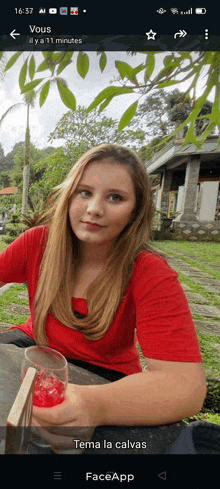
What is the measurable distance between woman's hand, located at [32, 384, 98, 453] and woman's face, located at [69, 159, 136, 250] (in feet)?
0.95

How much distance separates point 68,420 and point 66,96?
19.9 inches

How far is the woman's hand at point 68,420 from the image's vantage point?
0.32 meters

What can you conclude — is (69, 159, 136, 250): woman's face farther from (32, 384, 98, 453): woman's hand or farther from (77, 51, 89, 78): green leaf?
(32, 384, 98, 453): woman's hand

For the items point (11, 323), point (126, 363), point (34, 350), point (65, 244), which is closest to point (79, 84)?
point (65, 244)

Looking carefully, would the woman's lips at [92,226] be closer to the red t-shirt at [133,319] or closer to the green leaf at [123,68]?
the red t-shirt at [133,319]

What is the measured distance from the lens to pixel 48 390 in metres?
0.33

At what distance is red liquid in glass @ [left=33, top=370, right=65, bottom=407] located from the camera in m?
0.33

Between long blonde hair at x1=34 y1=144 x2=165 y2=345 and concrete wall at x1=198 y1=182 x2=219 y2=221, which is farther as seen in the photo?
concrete wall at x1=198 y1=182 x2=219 y2=221

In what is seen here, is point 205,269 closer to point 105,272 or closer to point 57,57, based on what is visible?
point 105,272

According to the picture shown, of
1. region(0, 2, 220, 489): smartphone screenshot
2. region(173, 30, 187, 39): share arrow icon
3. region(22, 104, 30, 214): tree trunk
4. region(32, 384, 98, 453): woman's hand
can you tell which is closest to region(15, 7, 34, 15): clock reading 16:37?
region(0, 2, 220, 489): smartphone screenshot

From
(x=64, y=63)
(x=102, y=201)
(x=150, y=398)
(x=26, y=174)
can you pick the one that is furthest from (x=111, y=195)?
(x=26, y=174)
